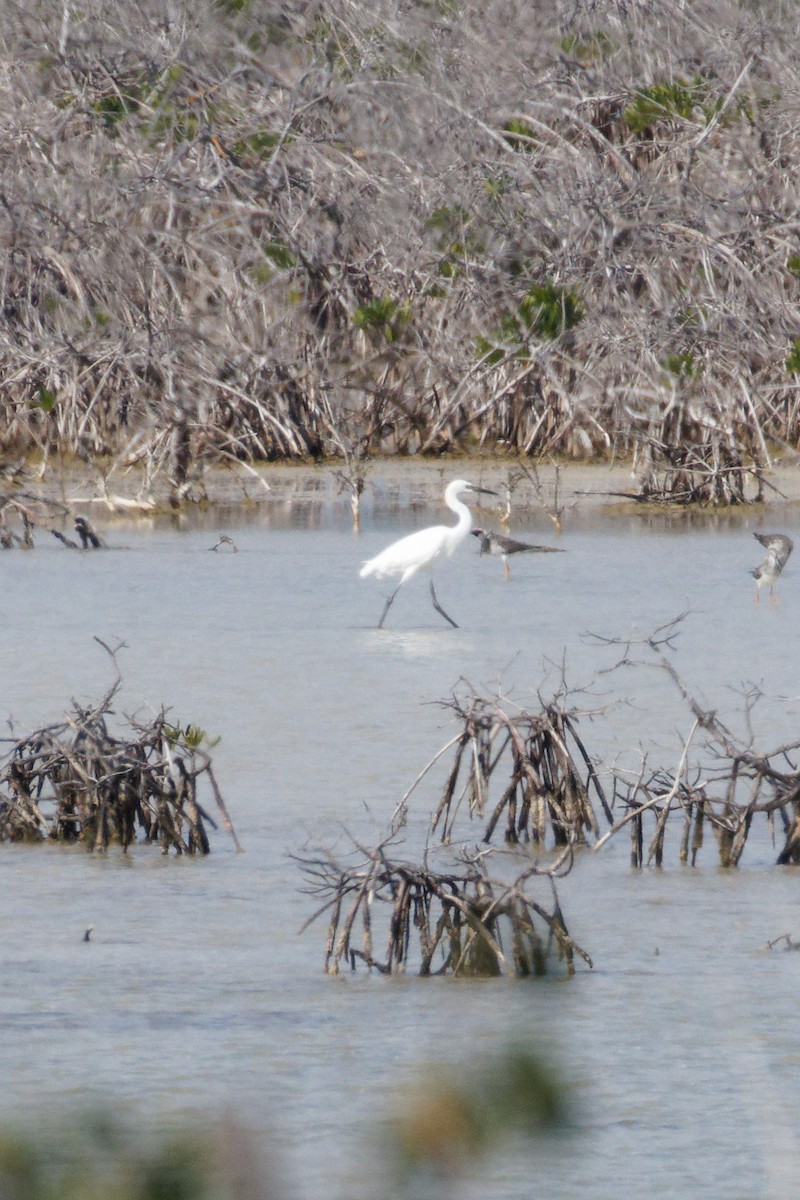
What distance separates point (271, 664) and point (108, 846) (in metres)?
4.70

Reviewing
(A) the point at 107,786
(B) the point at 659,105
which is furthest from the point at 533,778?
(B) the point at 659,105

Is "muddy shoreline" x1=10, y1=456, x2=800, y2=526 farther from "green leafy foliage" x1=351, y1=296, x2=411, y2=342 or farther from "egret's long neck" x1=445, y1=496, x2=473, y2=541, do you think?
"egret's long neck" x1=445, y1=496, x2=473, y2=541

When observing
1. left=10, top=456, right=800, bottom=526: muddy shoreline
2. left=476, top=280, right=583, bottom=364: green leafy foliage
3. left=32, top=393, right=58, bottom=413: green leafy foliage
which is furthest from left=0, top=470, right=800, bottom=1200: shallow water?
left=476, top=280, right=583, bottom=364: green leafy foliage

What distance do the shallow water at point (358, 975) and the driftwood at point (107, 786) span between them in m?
0.12

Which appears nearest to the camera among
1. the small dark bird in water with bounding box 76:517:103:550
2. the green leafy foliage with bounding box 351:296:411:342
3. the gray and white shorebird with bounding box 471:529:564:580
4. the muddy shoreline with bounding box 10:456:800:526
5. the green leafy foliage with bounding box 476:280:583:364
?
the gray and white shorebird with bounding box 471:529:564:580

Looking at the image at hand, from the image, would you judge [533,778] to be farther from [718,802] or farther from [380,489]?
[380,489]

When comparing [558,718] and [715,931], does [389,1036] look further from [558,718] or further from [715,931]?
[558,718]

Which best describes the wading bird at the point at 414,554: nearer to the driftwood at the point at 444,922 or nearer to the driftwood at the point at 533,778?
the driftwood at the point at 533,778

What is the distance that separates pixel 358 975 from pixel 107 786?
157 centimetres

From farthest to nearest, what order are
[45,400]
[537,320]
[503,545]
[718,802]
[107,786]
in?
1. [537,320]
2. [45,400]
3. [503,545]
4. [107,786]
5. [718,802]

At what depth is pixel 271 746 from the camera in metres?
9.37

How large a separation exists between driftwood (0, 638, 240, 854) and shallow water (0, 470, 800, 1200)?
12 centimetres

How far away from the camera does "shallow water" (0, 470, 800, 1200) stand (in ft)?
14.1

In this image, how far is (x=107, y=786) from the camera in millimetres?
6926
